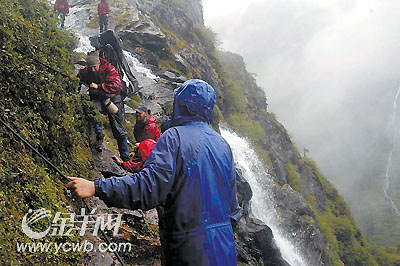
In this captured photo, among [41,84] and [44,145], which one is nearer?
[44,145]

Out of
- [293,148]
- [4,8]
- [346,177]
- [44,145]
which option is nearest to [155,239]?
[44,145]

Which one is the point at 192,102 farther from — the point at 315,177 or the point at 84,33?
the point at 315,177

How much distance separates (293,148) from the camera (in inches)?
1857

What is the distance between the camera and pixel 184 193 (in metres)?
2.79

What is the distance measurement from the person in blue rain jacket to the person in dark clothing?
16.5ft

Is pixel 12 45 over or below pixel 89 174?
over

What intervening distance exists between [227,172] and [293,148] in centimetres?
Result: 4548

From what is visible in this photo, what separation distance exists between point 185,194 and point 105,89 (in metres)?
5.35

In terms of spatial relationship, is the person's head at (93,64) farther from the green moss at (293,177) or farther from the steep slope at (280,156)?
the green moss at (293,177)

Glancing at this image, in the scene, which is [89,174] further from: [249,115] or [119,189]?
[249,115]

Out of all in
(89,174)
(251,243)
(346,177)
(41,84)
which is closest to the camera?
(41,84)

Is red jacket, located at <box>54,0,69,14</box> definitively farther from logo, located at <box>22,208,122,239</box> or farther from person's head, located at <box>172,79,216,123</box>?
person's head, located at <box>172,79,216,123</box>

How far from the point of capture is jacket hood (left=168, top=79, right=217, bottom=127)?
310cm

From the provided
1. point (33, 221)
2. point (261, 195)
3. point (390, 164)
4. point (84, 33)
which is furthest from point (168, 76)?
point (390, 164)
